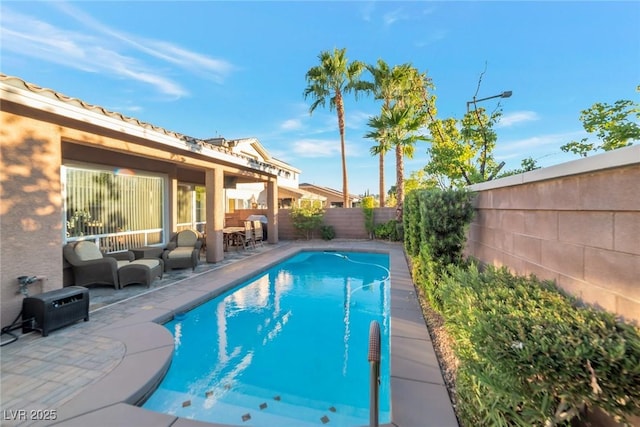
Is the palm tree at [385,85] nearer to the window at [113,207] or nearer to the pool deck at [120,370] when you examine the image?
the window at [113,207]

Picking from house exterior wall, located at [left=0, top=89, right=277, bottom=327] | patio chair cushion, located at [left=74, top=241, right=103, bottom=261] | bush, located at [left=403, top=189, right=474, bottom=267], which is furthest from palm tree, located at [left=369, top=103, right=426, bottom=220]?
patio chair cushion, located at [left=74, top=241, right=103, bottom=261]

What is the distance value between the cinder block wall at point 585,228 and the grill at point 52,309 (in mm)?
6974

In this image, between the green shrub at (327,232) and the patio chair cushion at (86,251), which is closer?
the patio chair cushion at (86,251)

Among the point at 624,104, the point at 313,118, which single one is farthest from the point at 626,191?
the point at 313,118

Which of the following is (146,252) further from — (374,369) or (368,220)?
(368,220)

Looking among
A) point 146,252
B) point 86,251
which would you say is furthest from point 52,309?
point 146,252

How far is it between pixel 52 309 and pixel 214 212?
19.4ft

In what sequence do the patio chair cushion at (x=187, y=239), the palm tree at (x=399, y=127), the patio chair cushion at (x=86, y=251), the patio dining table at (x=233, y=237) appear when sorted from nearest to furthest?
the patio chair cushion at (x=86, y=251), the patio chair cushion at (x=187, y=239), the patio dining table at (x=233, y=237), the palm tree at (x=399, y=127)

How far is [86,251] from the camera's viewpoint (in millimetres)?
7113

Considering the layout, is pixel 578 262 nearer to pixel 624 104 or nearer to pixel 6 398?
pixel 624 104

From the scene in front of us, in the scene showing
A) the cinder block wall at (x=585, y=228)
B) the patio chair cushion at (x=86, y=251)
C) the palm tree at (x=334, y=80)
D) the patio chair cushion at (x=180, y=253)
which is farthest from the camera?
the palm tree at (x=334, y=80)

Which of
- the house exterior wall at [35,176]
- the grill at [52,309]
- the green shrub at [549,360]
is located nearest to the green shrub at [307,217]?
the house exterior wall at [35,176]

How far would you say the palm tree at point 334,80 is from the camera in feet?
59.1

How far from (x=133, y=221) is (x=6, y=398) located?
7.57 metres
